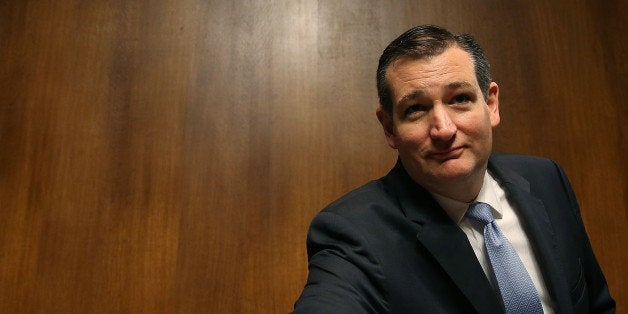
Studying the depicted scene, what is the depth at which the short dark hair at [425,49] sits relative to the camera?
1097 mm

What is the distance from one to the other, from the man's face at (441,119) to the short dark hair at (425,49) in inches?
0.7

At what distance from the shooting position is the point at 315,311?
2.63ft

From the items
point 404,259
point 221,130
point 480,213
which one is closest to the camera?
point 404,259

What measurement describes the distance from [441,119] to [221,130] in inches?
38.0

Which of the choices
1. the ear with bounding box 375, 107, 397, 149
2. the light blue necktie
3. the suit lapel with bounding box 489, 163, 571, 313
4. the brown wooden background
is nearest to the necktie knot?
the light blue necktie

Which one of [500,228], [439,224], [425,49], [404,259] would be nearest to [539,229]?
[500,228]

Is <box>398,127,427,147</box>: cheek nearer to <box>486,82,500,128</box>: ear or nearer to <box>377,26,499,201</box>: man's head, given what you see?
<box>377,26,499,201</box>: man's head

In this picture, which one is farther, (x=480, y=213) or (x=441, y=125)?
(x=480, y=213)

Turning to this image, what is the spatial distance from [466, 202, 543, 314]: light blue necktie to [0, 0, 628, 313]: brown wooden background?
662 mm

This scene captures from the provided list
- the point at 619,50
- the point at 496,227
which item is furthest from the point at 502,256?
the point at 619,50

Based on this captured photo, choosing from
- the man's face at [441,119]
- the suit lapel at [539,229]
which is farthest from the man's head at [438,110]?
the suit lapel at [539,229]

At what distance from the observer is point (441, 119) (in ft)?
3.40

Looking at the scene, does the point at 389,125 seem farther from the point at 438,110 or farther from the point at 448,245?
the point at 448,245

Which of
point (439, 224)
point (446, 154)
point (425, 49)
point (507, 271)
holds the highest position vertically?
point (425, 49)
